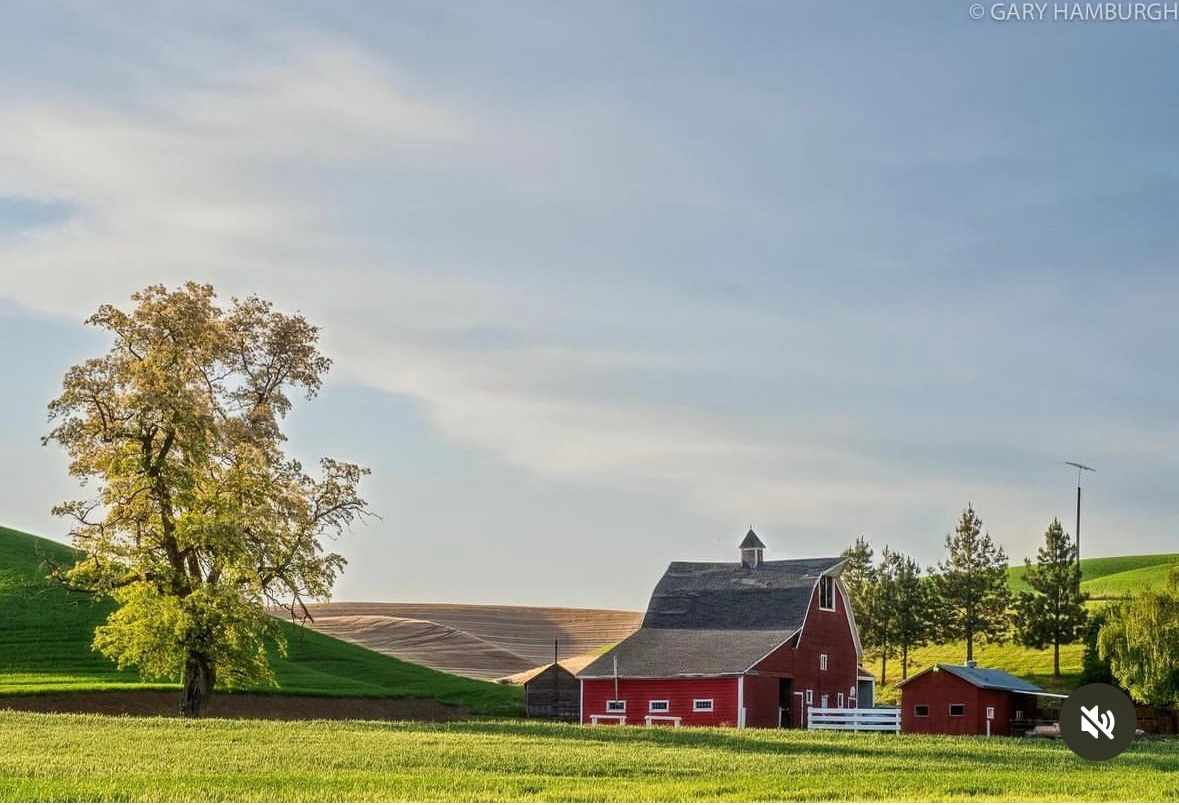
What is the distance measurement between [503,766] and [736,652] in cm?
3574

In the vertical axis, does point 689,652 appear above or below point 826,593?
below

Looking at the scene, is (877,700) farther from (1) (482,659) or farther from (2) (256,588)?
(2) (256,588)

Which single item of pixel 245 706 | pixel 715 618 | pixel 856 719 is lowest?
pixel 245 706

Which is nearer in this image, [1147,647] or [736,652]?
[736,652]

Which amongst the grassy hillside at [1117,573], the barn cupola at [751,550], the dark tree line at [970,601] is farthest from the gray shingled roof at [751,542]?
the grassy hillside at [1117,573]

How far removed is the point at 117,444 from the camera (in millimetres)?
52188

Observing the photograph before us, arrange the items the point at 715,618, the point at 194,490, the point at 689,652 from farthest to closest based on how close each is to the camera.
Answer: the point at 715,618
the point at 689,652
the point at 194,490

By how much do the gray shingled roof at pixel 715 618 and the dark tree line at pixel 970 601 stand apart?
24403 mm

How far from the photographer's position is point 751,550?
251 ft

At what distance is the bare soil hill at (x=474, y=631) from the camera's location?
10806 centimetres

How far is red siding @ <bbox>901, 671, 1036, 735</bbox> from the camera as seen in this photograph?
227ft

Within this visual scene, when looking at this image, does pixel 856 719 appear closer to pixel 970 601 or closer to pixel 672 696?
pixel 672 696

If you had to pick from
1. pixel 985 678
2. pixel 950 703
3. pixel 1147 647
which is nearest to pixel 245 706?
pixel 950 703

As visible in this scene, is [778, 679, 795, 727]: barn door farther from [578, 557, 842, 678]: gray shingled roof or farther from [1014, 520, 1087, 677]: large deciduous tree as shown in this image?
[1014, 520, 1087, 677]: large deciduous tree
